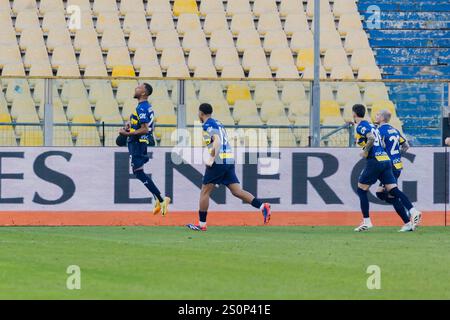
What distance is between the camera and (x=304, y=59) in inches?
1057

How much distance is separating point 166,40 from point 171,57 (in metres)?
0.63

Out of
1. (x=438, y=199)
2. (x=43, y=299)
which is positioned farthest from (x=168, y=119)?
(x=43, y=299)

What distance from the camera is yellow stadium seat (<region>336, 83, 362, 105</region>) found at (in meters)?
21.0

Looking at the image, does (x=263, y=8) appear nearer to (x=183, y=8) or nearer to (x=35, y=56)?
(x=183, y=8)

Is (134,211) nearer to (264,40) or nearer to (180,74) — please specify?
(180,74)

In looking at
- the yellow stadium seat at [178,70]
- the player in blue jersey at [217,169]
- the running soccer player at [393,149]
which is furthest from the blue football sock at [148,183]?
the yellow stadium seat at [178,70]

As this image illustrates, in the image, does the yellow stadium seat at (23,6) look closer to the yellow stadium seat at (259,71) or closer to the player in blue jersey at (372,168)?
the yellow stadium seat at (259,71)

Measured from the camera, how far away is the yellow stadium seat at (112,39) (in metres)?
26.5

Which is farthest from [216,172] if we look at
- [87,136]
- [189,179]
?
[87,136]

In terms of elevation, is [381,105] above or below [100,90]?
below

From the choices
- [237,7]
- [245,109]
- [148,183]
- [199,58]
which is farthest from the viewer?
[237,7]

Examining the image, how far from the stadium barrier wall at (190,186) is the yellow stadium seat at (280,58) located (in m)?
6.94

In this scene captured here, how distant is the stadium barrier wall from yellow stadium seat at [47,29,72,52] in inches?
285
